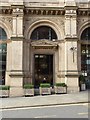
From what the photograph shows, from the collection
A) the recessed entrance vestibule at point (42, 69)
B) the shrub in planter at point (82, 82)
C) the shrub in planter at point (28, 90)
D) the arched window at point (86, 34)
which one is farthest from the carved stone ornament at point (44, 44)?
the shrub in planter at point (28, 90)

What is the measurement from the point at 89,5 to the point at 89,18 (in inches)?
60.8

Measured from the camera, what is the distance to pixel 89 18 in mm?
27875

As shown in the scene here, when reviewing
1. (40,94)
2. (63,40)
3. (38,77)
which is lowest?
(40,94)

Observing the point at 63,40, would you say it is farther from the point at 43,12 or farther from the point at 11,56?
the point at 11,56

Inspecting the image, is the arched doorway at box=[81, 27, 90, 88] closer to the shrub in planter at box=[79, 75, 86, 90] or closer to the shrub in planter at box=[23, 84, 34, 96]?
the shrub in planter at box=[79, 75, 86, 90]

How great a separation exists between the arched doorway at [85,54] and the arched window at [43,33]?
3.59 meters

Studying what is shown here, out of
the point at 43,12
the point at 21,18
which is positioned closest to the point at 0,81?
the point at 21,18

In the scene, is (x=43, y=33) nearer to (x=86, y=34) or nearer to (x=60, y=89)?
(x=86, y=34)

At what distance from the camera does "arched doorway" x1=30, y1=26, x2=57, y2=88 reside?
27734 mm

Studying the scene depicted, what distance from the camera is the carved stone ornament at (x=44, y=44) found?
88.7 feet

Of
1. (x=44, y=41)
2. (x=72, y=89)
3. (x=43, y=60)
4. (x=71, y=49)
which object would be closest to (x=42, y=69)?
(x=43, y=60)

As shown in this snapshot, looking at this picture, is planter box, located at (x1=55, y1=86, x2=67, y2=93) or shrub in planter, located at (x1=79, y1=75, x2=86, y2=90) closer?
planter box, located at (x1=55, y1=86, x2=67, y2=93)

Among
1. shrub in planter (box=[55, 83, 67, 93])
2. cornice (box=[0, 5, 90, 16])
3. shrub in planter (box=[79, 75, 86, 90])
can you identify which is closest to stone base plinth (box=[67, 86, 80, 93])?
shrub in planter (box=[55, 83, 67, 93])

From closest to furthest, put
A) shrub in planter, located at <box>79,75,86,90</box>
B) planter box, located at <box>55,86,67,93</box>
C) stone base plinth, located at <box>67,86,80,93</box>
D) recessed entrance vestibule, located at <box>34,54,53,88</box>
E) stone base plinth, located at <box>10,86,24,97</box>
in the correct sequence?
stone base plinth, located at <box>10,86,24,97</box> → planter box, located at <box>55,86,67,93</box> → stone base plinth, located at <box>67,86,80,93</box> → shrub in planter, located at <box>79,75,86,90</box> → recessed entrance vestibule, located at <box>34,54,53,88</box>
